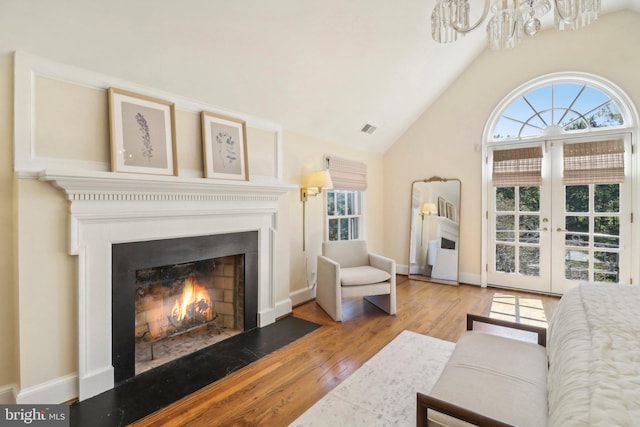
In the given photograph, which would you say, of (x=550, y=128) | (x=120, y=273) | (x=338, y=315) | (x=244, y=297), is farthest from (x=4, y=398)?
(x=550, y=128)

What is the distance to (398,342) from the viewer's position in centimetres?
274

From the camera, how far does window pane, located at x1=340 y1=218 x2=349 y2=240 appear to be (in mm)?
4602

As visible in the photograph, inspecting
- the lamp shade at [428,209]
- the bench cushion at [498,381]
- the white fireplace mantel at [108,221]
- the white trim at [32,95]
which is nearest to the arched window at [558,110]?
the lamp shade at [428,209]

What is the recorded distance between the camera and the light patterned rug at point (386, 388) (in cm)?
177

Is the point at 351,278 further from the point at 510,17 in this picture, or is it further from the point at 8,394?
the point at 8,394

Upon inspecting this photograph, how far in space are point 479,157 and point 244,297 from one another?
3877 millimetres

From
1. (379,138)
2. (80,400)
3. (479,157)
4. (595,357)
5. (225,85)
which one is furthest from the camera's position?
(379,138)

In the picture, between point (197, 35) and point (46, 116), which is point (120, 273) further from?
point (197, 35)

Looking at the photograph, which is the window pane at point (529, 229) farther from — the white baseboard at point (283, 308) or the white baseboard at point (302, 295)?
the white baseboard at point (283, 308)

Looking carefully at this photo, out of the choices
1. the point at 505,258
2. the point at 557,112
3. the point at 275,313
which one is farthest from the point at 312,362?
the point at 557,112

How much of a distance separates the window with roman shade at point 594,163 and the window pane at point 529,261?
101 cm

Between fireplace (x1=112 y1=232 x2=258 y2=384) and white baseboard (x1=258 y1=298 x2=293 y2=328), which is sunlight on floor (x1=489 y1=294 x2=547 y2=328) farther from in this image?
fireplace (x1=112 y1=232 x2=258 y2=384)

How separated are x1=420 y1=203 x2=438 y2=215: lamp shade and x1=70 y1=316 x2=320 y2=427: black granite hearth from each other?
290cm

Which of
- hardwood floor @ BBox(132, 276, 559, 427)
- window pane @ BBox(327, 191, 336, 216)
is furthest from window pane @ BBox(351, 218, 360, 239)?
hardwood floor @ BBox(132, 276, 559, 427)
